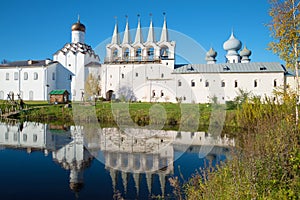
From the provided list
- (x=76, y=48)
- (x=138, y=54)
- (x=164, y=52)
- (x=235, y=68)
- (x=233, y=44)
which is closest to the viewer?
(x=235, y=68)

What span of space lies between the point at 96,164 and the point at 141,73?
29.0 metres

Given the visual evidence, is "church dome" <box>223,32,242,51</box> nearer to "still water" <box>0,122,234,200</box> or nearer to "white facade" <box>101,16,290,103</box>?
"white facade" <box>101,16,290,103</box>

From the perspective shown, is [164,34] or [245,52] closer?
[164,34]

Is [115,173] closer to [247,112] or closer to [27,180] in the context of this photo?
[27,180]

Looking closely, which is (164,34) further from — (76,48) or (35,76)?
(35,76)

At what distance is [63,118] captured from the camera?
78.4 ft

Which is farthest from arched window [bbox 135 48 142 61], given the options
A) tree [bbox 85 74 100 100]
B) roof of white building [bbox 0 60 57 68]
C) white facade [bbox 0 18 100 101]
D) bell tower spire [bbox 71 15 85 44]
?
roof of white building [bbox 0 60 57 68]

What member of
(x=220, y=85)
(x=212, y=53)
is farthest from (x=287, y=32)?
(x=212, y=53)

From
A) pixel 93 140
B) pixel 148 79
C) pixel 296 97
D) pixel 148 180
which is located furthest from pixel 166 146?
pixel 148 79

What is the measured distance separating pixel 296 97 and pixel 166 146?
622cm

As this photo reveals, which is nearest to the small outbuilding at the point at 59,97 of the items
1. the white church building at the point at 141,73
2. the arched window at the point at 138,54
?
the white church building at the point at 141,73

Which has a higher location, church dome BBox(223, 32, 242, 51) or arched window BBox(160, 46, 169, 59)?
church dome BBox(223, 32, 242, 51)

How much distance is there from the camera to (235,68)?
Answer: 115 feet

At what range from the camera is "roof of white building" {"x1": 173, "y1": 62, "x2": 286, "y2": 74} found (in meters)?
33.8
